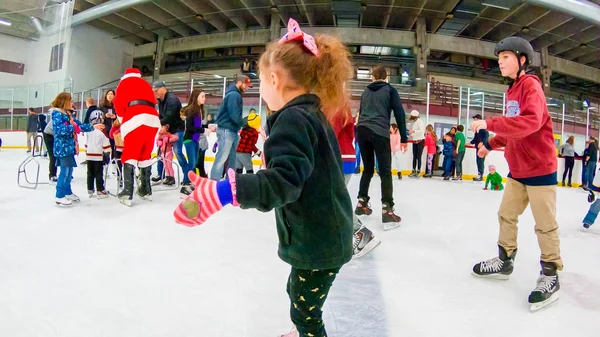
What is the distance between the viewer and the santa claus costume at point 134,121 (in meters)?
2.91

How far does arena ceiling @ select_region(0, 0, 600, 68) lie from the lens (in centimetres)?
1084

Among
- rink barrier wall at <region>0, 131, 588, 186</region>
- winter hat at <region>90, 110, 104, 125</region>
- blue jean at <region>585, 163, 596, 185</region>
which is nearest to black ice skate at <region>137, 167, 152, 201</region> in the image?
winter hat at <region>90, 110, 104, 125</region>

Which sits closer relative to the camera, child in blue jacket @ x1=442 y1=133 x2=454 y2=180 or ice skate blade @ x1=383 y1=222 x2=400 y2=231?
ice skate blade @ x1=383 y1=222 x2=400 y2=231

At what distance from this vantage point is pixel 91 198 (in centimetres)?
324

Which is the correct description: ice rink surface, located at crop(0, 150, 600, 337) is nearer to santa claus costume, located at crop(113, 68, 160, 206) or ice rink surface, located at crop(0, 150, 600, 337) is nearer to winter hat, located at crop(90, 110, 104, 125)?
santa claus costume, located at crop(113, 68, 160, 206)

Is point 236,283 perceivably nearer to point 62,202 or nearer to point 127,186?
point 127,186

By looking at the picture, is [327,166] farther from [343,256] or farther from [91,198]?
[91,198]

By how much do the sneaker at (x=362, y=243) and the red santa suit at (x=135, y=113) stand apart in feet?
6.61

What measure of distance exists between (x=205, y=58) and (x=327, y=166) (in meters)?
16.3

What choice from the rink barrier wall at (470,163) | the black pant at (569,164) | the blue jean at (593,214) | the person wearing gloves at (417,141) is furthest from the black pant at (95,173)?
the black pant at (569,164)

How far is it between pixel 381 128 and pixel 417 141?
5.26 m

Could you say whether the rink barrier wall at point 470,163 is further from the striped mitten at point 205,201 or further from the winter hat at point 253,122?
the striped mitten at point 205,201

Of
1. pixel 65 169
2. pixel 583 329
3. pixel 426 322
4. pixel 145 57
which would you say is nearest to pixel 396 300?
pixel 426 322

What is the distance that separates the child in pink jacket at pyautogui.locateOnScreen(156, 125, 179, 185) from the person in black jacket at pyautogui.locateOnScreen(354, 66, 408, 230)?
2101 millimetres
